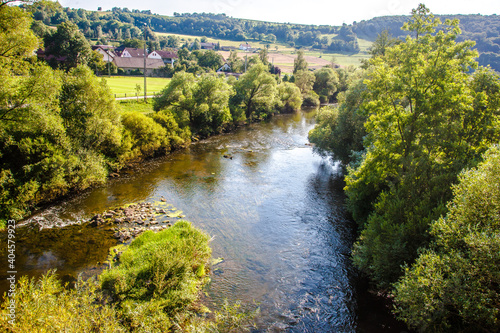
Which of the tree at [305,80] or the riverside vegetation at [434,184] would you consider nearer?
the riverside vegetation at [434,184]

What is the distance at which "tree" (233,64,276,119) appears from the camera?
54938mm

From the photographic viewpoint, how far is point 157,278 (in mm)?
12961

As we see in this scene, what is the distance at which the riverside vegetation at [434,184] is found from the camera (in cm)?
964

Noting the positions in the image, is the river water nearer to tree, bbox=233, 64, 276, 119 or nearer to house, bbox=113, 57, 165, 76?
tree, bbox=233, 64, 276, 119

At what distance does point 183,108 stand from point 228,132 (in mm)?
9461

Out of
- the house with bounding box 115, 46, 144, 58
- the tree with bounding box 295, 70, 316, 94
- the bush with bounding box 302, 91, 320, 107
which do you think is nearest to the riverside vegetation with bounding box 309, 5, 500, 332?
the bush with bounding box 302, 91, 320, 107

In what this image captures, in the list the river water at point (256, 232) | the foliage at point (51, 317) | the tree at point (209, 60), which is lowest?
the river water at point (256, 232)

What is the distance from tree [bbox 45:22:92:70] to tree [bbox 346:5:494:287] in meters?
57.2

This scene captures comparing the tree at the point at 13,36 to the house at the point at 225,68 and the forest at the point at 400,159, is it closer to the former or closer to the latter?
the forest at the point at 400,159

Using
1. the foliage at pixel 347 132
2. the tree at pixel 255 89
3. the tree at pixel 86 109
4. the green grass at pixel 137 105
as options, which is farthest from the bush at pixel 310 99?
the tree at pixel 86 109

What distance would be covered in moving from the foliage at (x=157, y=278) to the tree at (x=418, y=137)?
8.68 meters

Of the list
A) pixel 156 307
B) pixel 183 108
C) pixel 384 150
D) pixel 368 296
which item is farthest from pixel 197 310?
pixel 183 108

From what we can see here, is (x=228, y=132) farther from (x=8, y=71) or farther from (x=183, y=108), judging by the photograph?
(x=8, y=71)

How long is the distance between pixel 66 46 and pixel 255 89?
121 ft
